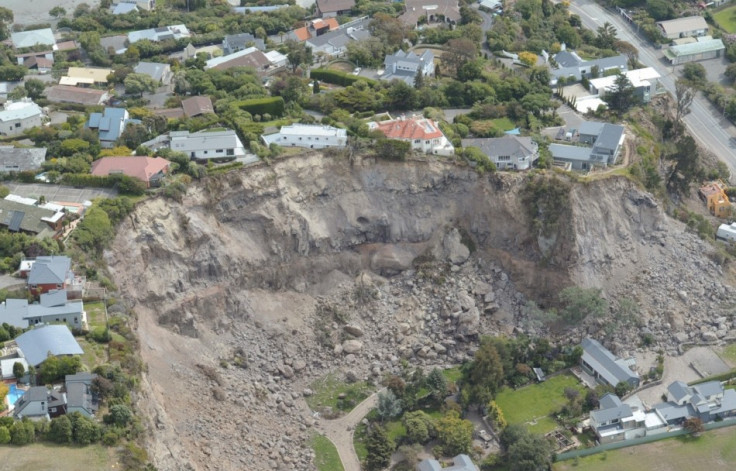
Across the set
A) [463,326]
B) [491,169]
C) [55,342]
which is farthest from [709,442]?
[55,342]

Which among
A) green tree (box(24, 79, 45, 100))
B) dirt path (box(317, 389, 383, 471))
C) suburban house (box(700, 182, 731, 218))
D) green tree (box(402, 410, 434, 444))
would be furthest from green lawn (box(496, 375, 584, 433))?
green tree (box(24, 79, 45, 100))

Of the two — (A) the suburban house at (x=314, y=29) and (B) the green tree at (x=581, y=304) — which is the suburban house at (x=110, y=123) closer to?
(A) the suburban house at (x=314, y=29)

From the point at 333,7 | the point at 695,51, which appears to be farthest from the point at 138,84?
the point at 695,51

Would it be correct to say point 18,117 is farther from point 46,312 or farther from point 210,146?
point 46,312

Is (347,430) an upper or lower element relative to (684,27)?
lower

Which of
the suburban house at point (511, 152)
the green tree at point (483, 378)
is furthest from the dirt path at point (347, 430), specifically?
the suburban house at point (511, 152)

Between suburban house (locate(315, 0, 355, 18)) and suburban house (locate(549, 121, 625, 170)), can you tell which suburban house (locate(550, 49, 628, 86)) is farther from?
suburban house (locate(315, 0, 355, 18))
